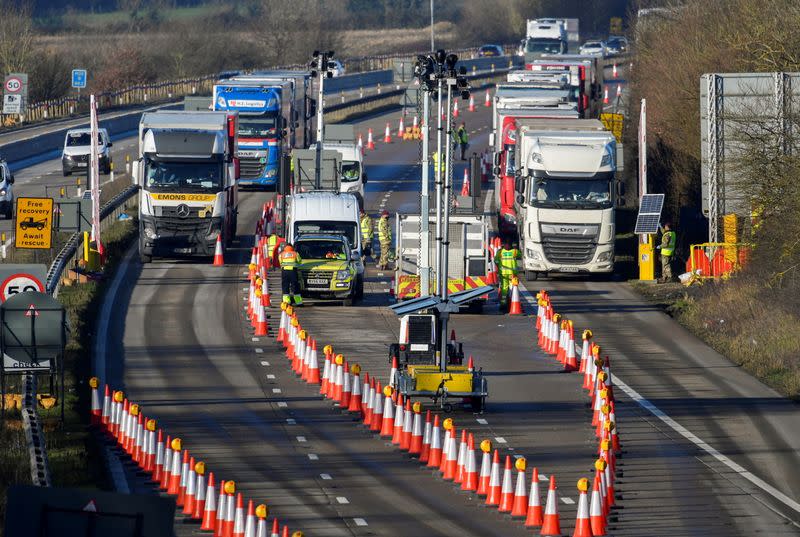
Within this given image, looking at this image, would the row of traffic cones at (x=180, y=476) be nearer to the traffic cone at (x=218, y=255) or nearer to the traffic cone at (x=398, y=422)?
the traffic cone at (x=398, y=422)

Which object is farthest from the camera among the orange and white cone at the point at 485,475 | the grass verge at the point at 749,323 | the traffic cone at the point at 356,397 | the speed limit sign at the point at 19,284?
the grass verge at the point at 749,323

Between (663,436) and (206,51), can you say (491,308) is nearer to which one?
(663,436)

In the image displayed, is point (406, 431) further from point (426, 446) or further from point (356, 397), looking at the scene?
point (356, 397)

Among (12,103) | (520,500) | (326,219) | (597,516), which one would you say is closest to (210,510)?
(520,500)

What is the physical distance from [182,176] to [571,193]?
997 centimetres

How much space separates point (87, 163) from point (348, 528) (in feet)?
147

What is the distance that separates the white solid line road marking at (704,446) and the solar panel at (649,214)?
1068 cm

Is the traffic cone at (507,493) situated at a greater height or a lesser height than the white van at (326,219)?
lesser

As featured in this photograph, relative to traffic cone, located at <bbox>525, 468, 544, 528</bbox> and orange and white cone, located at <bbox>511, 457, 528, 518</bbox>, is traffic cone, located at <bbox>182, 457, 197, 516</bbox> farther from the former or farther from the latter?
traffic cone, located at <bbox>525, 468, 544, 528</bbox>

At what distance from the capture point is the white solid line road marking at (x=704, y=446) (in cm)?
2129

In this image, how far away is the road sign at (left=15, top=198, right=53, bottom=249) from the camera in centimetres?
3200

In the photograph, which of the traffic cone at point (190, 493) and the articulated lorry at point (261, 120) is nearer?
the traffic cone at point (190, 493)

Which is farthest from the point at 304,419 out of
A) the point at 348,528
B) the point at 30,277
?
the point at 348,528

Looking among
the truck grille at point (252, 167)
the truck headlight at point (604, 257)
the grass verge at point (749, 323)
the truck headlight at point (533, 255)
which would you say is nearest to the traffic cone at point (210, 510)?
the grass verge at point (749, 323)
